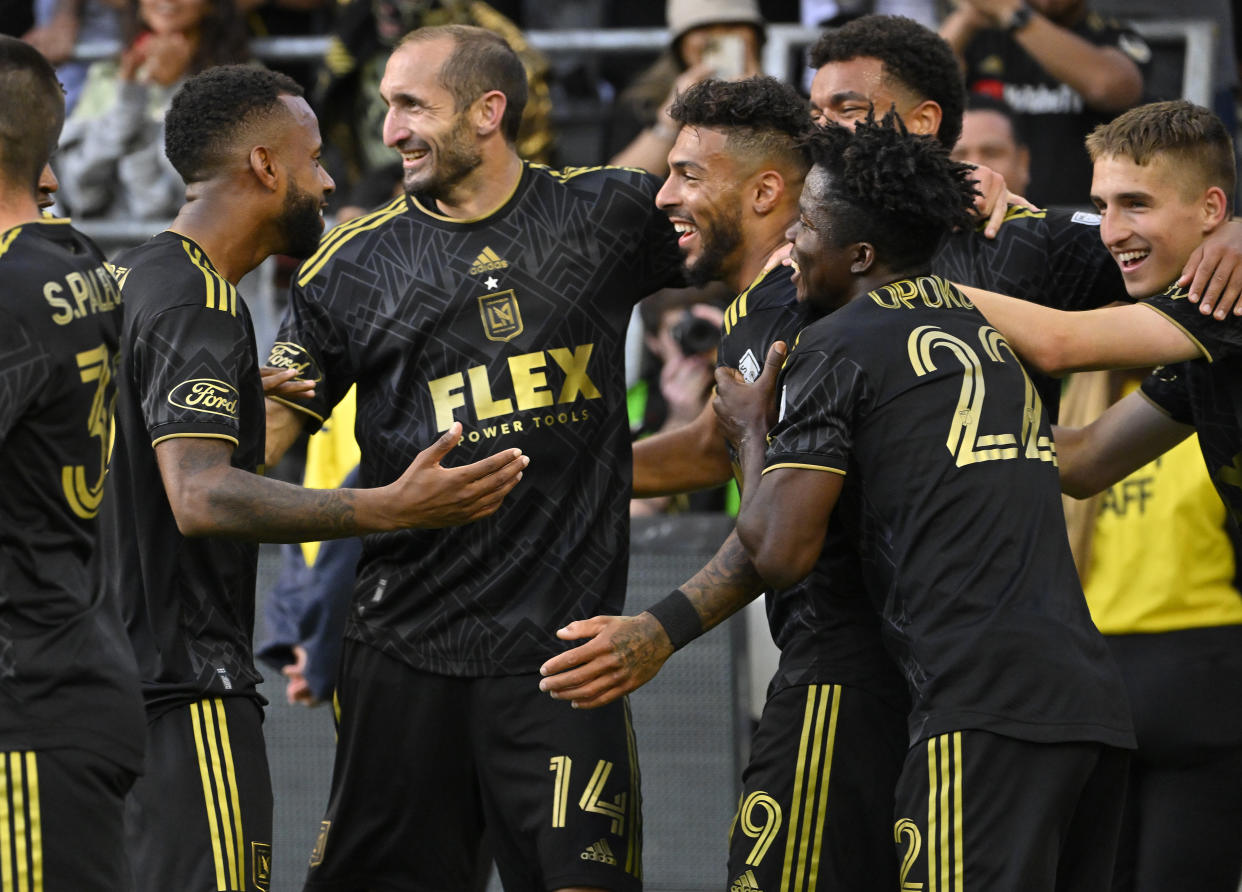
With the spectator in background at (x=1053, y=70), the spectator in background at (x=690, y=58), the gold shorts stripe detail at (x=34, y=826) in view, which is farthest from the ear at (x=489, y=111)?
the spectator in background at (x=1053, y=70)

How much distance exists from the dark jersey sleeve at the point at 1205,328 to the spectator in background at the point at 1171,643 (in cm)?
141

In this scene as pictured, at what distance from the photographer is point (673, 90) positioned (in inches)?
358

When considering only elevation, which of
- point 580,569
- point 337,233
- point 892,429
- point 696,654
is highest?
point 337,233

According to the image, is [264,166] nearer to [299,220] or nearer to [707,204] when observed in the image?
[299,220]

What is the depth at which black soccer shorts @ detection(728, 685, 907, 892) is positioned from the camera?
4676mm

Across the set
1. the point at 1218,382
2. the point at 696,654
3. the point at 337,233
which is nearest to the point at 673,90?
the point at 696,654

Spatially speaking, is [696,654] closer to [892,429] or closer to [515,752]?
[515,752]

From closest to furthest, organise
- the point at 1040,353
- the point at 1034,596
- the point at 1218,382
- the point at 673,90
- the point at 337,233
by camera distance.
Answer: the point at 1034,596 < the point at 1040,353 < the point at 1218,382 < the point at 337,233 < the point at 673,90

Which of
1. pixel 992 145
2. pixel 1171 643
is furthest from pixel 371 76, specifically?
pixel 1171 643

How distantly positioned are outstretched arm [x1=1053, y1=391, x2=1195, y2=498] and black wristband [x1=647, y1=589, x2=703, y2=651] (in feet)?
4.33

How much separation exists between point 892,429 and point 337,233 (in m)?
2.09

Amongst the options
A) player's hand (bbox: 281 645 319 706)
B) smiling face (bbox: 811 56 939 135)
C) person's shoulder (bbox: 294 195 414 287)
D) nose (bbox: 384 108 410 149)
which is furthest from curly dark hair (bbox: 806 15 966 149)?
player's hand (bbox: 281 645 319 706)

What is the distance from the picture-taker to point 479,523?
5324 mm

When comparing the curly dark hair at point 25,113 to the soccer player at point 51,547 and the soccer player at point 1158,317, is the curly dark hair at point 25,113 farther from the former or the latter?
the soccer player at point 1158,317
